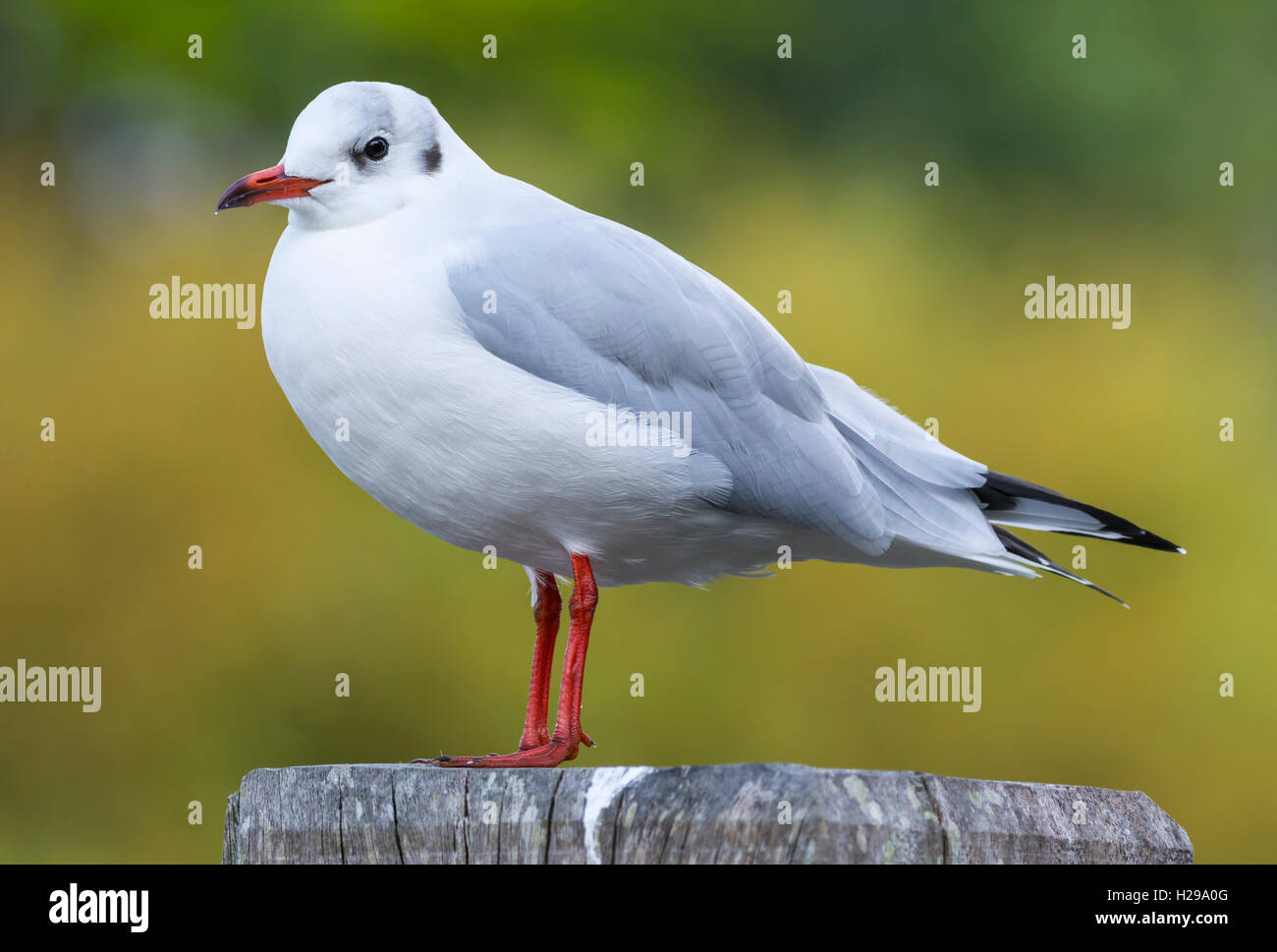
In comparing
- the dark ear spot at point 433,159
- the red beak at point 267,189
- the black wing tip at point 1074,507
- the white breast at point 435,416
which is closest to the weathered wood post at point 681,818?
the white breast at point 435,416

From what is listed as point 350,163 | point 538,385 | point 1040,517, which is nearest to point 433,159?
point 350,163

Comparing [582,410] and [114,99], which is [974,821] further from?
[114,99]

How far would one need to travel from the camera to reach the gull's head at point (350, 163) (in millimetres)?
3014

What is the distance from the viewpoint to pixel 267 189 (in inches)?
118

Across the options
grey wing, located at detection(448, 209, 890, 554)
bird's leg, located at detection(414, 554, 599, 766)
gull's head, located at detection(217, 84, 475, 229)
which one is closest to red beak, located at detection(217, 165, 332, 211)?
gull's head, located at detection(217, 84, 475, 229)

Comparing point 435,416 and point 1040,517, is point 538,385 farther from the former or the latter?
point 1040,517

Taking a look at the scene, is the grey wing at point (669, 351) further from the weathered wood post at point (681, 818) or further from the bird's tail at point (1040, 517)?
the weathered wood post at point (681, 818)

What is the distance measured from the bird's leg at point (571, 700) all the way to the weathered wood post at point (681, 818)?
53 cm

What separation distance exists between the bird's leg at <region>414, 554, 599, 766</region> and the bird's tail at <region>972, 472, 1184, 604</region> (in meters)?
0.95

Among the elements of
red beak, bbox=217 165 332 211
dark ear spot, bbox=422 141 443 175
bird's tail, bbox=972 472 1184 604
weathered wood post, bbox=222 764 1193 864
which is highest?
dark ear spot, bbox=422 141 443 175

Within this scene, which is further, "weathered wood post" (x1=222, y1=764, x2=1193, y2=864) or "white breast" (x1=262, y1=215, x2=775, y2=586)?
"white breast" (x1=262, y1=215, x2=775, y2=586)

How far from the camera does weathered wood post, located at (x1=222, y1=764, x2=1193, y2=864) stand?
218cm

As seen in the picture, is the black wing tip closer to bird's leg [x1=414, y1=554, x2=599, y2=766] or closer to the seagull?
the seagull
